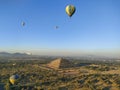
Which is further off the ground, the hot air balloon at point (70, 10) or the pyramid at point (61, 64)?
the hot air balloon at point (70, 10)

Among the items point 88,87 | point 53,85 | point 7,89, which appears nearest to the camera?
point 7,89

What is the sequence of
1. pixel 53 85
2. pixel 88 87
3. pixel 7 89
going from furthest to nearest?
pixel 53 85
pixel 88 87
pixel 7 89

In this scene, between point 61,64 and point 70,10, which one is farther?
point 61,64

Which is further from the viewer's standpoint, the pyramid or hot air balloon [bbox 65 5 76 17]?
the pyramid

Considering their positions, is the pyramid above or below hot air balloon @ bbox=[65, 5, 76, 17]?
below

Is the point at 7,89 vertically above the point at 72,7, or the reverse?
the point at 72,7

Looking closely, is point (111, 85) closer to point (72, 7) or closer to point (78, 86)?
point (78, 86)

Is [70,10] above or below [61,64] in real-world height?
above

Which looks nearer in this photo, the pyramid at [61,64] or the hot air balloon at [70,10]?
the hot air balloon at [70,10]

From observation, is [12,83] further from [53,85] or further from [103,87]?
[103,87]

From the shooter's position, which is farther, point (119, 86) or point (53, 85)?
point (53, 85)

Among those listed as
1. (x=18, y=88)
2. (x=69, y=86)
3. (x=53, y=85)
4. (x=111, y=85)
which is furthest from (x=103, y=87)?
(x=18, y=88)
